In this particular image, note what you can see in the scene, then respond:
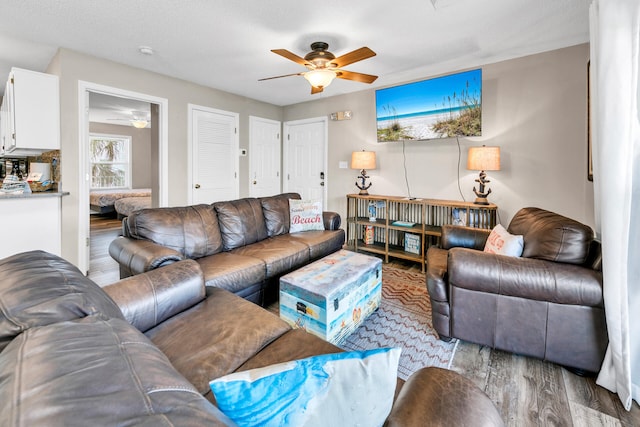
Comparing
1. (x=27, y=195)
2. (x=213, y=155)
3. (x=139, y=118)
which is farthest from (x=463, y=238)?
(x=139, y=118)

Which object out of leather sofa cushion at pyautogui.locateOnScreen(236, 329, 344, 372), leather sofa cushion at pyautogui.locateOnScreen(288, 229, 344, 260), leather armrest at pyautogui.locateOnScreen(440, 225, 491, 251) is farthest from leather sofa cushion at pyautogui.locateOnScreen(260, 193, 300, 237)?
leather sofa cushion at pyautogui.locateOnScreen(236, 329, 344, 372)

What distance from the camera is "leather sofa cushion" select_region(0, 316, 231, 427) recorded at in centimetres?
42

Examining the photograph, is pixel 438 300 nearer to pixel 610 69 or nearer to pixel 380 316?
pixel 380 316

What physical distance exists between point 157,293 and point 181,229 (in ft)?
3.69

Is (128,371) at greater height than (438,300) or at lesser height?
greater

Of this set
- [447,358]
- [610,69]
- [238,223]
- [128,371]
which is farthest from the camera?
[238,223]

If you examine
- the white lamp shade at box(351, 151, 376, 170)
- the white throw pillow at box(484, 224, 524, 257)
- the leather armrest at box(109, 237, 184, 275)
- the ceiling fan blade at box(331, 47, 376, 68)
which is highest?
the ceiling fan blade at box(331, 47, 376, 68)

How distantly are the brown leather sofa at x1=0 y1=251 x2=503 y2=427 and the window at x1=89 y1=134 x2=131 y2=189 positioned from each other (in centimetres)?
779

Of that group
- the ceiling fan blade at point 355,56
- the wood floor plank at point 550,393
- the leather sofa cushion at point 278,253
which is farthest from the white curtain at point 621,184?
the leather sofa cushion at point 278,253

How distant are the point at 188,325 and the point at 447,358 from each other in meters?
1.61

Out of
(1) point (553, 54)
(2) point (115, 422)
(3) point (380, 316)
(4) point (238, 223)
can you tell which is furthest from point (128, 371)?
(1) point (553, 54)

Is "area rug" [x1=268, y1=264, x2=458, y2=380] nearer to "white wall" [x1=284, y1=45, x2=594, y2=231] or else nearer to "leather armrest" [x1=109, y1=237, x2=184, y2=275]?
"leather armrest" [x1=109, y1=237, x2=184, y2=275]

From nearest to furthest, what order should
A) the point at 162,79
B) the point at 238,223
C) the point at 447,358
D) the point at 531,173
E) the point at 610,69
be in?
1. the point at 610,69
2. the point at 447,358
3. the point at 238,223
4. the point at 531,173
5. the point at 162,79

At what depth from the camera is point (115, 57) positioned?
3.41 meters
